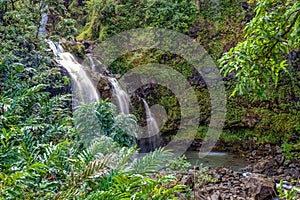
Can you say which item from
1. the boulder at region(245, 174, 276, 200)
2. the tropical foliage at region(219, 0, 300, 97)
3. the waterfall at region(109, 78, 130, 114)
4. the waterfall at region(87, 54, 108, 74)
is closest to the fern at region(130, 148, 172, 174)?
the tropical foliage at region(219, 0, 300, 97)

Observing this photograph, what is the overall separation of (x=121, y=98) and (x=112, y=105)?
464 cm

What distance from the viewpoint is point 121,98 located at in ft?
27.7

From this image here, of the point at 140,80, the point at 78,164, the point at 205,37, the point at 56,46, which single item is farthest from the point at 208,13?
the point at 78,164

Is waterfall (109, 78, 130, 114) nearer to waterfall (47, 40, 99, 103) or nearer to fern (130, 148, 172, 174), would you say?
waterfall (47, 40, 99, 103)

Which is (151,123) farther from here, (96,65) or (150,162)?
(150,162)

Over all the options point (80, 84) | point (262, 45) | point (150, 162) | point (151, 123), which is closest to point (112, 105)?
point (150, 162)

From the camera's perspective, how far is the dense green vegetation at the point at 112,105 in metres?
1.71

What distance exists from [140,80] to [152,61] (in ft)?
3.18

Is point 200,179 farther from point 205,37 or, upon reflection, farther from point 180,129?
point 205,37

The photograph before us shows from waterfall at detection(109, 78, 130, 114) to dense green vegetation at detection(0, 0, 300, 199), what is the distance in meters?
0.77

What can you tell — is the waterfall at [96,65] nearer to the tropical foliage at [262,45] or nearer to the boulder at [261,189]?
the boulder at [261,189]

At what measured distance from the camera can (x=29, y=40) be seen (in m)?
4.98

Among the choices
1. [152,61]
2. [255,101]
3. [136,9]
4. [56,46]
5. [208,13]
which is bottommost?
[255,101]

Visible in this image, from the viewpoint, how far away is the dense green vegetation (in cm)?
171
